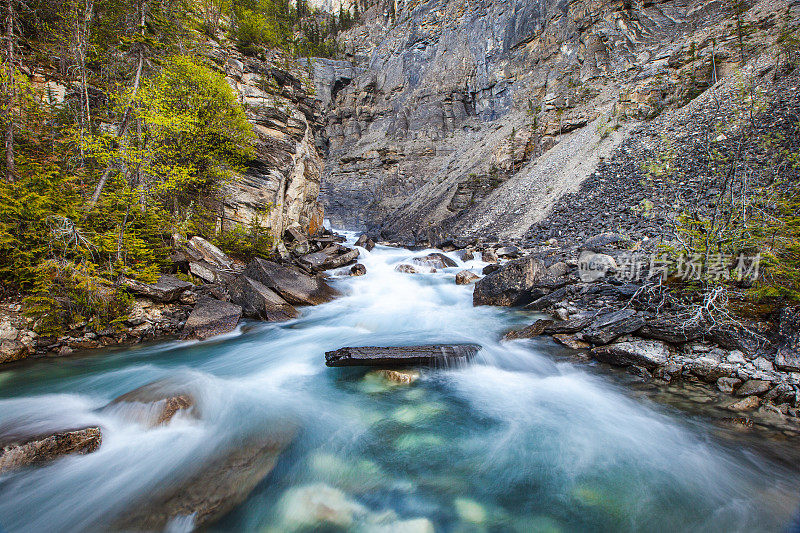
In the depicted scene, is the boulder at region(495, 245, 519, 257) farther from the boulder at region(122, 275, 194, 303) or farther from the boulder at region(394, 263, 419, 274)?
the boulder at region(122, 275, 194, 303)

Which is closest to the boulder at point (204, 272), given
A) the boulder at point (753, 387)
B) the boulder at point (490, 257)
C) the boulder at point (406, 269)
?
the boulder at point (406, 269)

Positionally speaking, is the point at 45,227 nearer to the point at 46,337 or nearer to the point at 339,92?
the point at 46,337

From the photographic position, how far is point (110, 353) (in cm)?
571

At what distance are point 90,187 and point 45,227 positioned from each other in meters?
2.37

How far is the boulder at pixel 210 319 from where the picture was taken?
6.68 metres

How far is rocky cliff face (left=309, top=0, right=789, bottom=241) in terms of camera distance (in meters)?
18.5

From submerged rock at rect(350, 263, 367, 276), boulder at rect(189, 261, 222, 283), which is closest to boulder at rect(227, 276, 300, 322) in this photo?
boulder at rect(189, 261, 222, 283)

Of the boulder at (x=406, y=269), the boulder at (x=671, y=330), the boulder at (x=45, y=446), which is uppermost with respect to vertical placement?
the boulder at (x=406, y=269)

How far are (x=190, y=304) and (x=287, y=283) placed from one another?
2.52m

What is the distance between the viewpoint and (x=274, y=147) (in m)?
13.8

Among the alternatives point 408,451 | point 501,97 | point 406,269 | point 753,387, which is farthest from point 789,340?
point 501,97

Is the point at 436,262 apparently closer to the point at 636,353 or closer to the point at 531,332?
the point at 531,332

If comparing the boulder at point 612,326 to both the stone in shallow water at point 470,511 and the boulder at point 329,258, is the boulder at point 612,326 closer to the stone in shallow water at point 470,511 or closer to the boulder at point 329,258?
the stone in shallow water at point 470,511

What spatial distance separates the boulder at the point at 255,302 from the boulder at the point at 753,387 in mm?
8279
